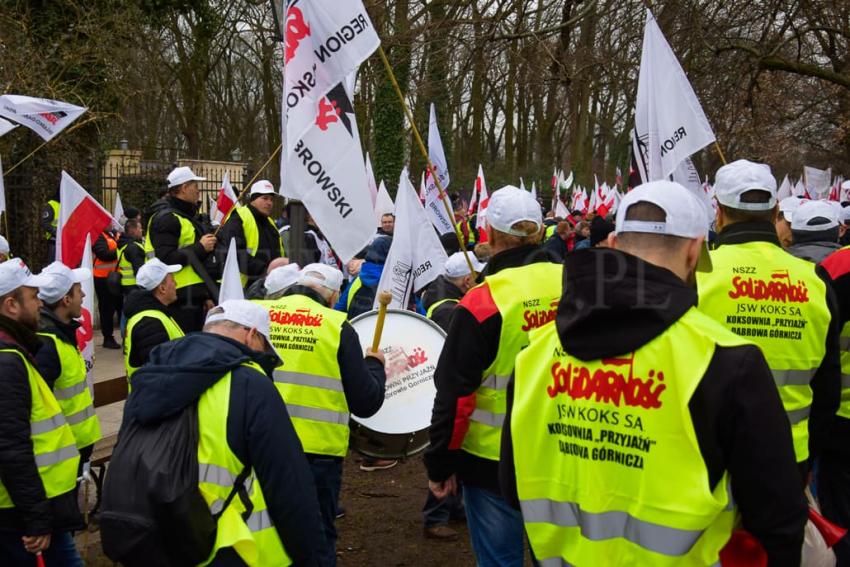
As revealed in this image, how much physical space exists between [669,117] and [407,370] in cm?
293

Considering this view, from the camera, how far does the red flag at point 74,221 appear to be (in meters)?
6.66

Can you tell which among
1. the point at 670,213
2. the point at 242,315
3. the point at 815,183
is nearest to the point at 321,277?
the point at 242,315

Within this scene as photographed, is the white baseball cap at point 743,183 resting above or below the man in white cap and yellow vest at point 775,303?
above

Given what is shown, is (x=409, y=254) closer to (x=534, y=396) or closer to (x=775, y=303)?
(x=775, y=303)

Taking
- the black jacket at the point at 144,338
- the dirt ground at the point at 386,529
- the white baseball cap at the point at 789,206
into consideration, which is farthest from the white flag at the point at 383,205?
the black jacket at the point at 144,338

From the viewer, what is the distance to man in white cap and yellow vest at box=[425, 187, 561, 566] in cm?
364

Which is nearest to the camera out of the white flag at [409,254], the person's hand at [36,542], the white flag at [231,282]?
the person's hand at [36,542]

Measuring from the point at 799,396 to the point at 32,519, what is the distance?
3.15 metres

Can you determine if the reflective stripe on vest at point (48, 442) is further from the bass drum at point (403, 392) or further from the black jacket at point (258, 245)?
the black jacket at point (258, 245)

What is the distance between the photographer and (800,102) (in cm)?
2241

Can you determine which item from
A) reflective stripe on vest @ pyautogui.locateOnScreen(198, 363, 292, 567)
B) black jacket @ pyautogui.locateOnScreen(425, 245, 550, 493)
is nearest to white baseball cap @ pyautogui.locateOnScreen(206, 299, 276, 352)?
reflective stripe on vest @ pyautogui.locateOnScreen(198, 363, 292, 567)

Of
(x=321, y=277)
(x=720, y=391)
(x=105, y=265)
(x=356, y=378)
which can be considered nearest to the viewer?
(x=720, y=391)

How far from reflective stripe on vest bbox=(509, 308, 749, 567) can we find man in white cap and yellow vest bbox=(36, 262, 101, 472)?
291 cm

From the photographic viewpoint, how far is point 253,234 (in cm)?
801
